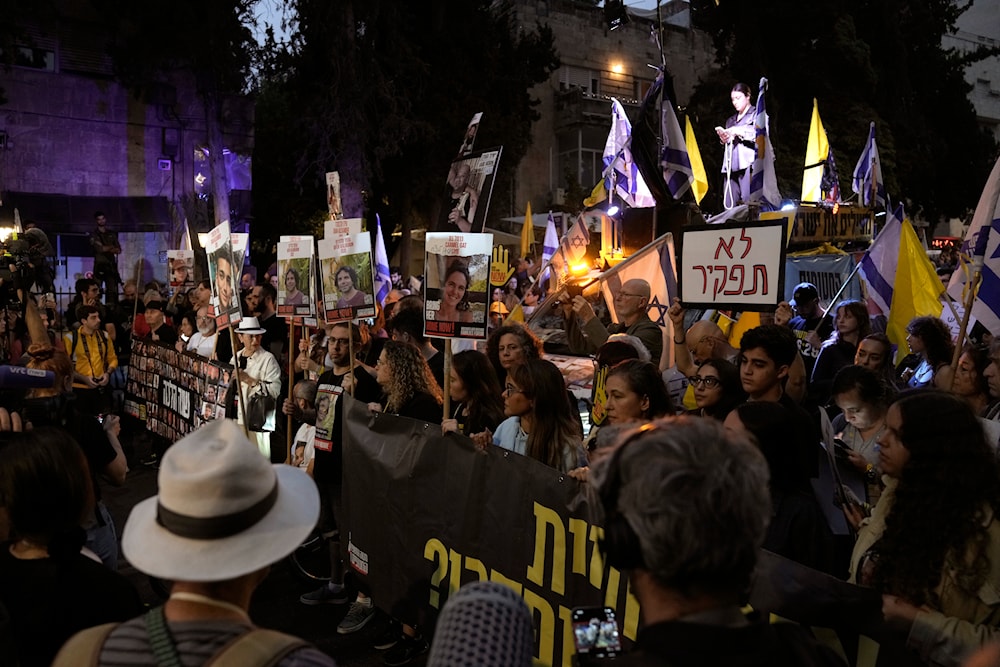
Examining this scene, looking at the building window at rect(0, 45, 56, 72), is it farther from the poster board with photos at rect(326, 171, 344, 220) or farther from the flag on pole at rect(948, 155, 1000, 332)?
the flag on pole at rect(948, 155, 1000, 332)

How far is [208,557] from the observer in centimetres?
189

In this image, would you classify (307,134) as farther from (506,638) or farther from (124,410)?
(506,638)

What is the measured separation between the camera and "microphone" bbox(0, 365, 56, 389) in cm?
433

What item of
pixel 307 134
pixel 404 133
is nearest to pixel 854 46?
pixel 404 133

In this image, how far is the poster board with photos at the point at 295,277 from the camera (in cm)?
731

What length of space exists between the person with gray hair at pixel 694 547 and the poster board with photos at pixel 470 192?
13.3 ft

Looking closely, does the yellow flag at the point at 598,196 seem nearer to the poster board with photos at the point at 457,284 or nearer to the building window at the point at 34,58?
the poster board with photos at the point at 457,284

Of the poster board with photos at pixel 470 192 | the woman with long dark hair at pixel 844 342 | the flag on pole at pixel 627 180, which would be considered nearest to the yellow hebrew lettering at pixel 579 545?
the poster board with photos at pixel 470 192

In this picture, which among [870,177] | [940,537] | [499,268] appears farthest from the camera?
[870,177]

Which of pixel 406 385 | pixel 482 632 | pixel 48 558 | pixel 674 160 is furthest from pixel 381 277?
pixel 482 632

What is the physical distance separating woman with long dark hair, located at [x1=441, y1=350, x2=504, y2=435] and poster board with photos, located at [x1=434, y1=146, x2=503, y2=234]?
906 millimetres

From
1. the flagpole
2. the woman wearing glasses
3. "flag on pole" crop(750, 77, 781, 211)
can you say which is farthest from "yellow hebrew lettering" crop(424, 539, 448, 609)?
"flag on pole" crop(750, 77, 781, 211)

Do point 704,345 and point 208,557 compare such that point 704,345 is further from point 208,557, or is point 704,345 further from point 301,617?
point 208,557

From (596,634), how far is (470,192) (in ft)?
14.4
